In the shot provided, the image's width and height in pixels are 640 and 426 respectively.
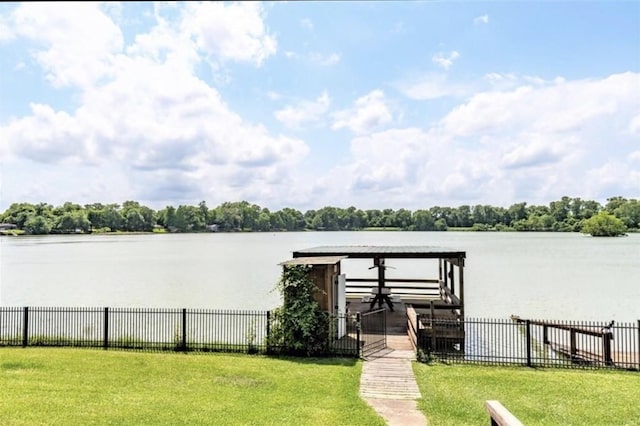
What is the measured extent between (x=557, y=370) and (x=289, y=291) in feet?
21.5

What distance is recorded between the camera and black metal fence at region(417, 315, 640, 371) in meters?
11.3

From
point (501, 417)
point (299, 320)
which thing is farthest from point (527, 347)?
point (501, 417)

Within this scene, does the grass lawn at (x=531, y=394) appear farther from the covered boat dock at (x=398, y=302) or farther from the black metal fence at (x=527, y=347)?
the covered boat dock at (x=398, y=302)

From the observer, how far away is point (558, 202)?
13625 centimetres

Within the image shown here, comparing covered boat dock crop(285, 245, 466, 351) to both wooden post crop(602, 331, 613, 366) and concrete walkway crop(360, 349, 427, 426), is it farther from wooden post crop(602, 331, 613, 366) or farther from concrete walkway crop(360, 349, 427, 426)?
wooden post crop(602, 331, 613, 366)

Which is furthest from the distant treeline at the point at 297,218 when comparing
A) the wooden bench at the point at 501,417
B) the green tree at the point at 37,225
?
the wooden bench at the point at 501,417

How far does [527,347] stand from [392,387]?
3844 millimetres

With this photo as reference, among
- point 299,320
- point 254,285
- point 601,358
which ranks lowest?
point 254,285

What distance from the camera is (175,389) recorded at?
871cm

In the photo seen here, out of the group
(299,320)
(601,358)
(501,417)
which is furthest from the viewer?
(601,358)

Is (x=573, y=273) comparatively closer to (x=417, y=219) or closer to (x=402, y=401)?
(x=402, y=401)

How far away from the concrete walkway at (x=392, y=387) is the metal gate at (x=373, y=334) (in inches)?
12.0

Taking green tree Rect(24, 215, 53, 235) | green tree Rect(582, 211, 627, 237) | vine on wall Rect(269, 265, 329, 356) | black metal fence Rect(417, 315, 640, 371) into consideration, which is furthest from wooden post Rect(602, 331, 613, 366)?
green tree Rect(24, 215, 53, 235)

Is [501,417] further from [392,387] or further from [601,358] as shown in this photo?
[601,358]
